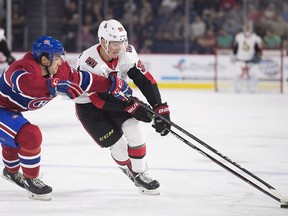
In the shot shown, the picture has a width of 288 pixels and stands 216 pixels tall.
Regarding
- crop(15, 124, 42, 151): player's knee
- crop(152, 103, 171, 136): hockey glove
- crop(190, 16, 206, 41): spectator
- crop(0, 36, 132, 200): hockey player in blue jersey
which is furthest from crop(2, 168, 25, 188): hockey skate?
crop(190, 16, 206, 41): spectator

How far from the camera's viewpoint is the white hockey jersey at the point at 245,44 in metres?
13.5

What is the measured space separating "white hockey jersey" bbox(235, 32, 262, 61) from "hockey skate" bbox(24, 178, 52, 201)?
30.9 ft

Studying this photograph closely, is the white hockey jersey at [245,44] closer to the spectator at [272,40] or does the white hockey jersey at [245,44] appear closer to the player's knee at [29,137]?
the spectator at [272,40]

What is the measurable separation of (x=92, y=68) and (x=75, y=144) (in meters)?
2.39

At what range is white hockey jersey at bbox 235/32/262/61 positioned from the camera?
13.5 m

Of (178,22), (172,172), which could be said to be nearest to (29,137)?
(172,172)

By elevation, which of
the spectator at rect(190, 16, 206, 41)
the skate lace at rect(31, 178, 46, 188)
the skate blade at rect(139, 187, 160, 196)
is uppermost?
the skate lace at rect(31, 178, 46, 188)

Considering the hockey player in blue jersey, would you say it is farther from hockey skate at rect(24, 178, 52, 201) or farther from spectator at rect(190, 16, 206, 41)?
spectator at rect(190, 16, 206, 41)

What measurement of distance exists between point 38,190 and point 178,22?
1002 centimetres

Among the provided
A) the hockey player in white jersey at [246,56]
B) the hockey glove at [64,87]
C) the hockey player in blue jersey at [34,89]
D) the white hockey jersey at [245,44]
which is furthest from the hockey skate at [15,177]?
the white hockey jersey at [245,44]

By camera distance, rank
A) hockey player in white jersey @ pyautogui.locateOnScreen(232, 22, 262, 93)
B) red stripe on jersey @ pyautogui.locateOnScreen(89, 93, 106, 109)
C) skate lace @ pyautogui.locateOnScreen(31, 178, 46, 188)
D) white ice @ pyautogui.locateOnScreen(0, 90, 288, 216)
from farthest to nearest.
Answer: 1. hockey player in white jersey @ pyautogui.locateOnScreen(232, 22, 262, 93)
2. red stripe on jersey @ pyautogui.locateOnScreen(89, 93, 106, 109)
3. skate lace @ pyautogui.locateOnScreen(31, 178, 46, 188)
4. white ice @ pyautogui.locateOnScreen(0, 90, 288, 216)

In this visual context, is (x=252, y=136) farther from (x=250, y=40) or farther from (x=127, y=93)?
(x=250, y=40)

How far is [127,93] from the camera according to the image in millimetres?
4551

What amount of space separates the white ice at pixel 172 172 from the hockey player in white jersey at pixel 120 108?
0.60 ft
